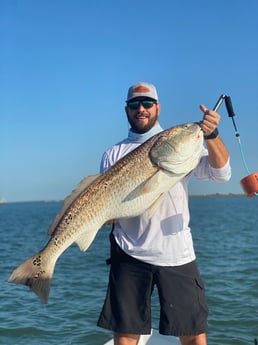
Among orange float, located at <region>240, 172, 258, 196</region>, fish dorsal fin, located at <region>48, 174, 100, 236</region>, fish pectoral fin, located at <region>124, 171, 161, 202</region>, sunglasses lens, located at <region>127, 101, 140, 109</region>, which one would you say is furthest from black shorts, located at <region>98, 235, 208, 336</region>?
sunglasses lens, located at <region>127, 101, 140, 109</region>

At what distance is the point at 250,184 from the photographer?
412cm

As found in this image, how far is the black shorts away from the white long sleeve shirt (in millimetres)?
96

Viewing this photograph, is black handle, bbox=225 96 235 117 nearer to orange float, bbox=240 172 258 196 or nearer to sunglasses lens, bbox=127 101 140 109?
orange float, bbox=240 172 258 196

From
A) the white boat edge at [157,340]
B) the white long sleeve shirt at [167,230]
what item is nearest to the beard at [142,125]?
the white long sleeve shirt at [167,230]

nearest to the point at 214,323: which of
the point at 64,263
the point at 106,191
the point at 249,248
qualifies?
the point at 106,191

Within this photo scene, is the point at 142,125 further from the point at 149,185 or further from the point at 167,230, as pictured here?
the point at 167,230

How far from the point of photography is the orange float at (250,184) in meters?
4.09

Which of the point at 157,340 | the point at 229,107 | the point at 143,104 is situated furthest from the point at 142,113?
the point at 157,340

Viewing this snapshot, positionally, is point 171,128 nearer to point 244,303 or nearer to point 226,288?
point 244,303

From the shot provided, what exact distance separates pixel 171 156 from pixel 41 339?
6.16 meters

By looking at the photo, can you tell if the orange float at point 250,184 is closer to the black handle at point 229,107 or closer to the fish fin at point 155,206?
the black handle at point 229,107

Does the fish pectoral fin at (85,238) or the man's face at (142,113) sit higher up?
the man's face at (142,113)

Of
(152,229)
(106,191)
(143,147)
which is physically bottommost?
(152,229)

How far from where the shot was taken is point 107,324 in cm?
438
